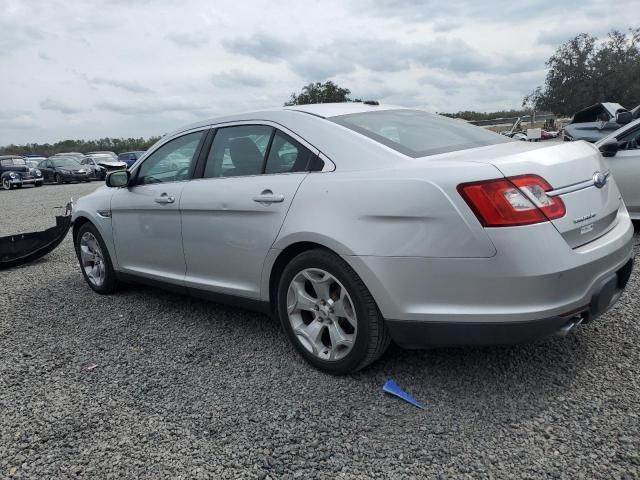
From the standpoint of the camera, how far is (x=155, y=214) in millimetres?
4160

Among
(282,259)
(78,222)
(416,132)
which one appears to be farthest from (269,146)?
→ (78,222)

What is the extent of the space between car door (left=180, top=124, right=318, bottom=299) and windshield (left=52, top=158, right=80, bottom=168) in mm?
27290

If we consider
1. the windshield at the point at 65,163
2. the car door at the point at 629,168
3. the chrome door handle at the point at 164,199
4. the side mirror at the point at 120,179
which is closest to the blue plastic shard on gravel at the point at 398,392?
the chrome door handle at the point at 164,199

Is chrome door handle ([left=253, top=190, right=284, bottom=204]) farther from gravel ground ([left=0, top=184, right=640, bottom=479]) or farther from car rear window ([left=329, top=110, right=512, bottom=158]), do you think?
gravel ground ([left=0, top=184, right=640, bottom=479])

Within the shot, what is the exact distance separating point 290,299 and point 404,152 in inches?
42.2

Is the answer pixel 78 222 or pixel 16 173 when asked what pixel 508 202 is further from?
pixel 16 173

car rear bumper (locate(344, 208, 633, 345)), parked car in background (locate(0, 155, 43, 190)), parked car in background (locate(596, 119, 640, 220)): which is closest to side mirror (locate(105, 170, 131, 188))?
car rear bumper (locate(344, 208, 633, 345))

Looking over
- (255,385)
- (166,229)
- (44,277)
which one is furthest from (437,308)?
(44,277)

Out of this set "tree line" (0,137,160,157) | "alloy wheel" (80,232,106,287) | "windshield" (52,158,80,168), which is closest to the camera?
"alloy wheel" (80,232,106,287)

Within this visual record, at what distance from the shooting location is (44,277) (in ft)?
19.9

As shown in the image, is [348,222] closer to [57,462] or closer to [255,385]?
[255,385]

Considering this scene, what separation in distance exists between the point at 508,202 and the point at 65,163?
29.7 meters

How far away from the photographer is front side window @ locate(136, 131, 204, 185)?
4.05m

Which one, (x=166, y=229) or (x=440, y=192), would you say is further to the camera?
(x=166, y=229)
